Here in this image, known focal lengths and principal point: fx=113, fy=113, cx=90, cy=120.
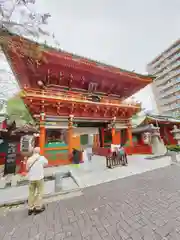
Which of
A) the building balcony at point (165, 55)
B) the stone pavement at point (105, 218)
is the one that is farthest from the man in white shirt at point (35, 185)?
the building balcony at point (165, 55)

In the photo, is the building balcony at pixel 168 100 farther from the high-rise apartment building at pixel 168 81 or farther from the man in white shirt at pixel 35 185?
the man in white shirt at pixel 35 185

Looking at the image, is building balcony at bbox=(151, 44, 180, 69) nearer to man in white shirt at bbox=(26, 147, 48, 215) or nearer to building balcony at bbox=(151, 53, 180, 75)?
building balcony at bbox=(151, 53, 180, 75)

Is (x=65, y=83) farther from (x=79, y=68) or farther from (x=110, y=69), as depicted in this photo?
(x=110, y=69)

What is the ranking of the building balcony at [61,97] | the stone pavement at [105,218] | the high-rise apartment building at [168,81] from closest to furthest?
the stone pavement at [105,218] → the building balcony at [61,97] → the high-rise apartment building at [168,81]

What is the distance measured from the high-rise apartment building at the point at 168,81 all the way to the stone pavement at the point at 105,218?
123ft

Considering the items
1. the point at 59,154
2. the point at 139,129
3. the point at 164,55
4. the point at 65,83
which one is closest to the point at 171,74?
the point at 164,55

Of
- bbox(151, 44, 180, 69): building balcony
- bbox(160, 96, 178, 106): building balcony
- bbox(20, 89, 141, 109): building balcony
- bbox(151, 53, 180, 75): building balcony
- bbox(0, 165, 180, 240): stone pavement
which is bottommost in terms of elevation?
bbox(0, 165, 180, 240): stone pavement

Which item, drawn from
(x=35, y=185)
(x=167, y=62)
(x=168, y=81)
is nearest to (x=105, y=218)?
(x=35, y=185)

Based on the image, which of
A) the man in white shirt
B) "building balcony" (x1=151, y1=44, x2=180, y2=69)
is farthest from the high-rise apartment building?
the man in white shirt

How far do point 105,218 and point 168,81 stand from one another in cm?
4737

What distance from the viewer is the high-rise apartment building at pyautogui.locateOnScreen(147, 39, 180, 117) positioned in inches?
1395

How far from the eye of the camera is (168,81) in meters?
38.7

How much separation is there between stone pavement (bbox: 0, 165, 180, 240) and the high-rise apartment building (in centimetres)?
3735

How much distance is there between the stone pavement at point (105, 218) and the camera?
2.12 m
